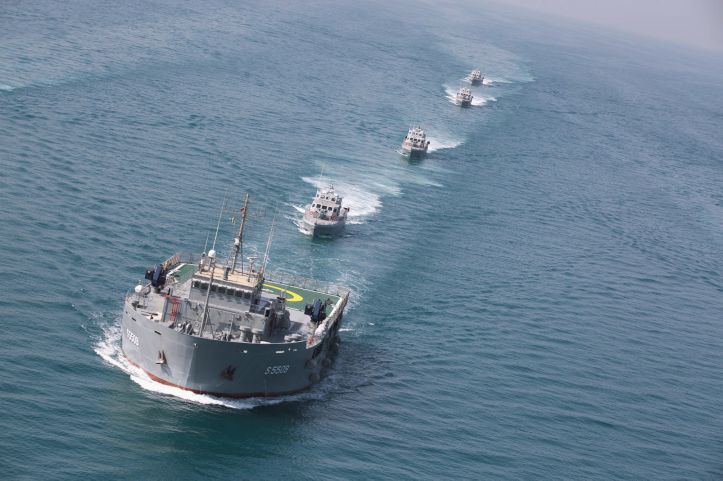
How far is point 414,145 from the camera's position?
148875 mm

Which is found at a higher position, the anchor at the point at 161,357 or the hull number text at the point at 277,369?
the hull number text at the point at 277,369

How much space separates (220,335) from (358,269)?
103ft

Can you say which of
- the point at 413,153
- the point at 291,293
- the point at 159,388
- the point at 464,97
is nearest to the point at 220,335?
the point at 159,388

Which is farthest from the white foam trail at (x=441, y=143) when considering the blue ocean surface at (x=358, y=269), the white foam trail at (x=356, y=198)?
the white foam trail at (x=356, y=198)

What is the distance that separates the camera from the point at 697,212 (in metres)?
154

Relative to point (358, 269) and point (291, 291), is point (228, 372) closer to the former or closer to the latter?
point (291, 291)

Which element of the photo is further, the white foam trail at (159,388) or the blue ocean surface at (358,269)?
the white foam trail at (159,388)

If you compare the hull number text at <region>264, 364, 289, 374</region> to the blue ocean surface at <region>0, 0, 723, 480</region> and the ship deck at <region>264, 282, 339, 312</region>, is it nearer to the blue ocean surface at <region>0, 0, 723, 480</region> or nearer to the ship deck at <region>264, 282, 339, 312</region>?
the blue ocean surface at <region>0, 0, 723, 480</region>

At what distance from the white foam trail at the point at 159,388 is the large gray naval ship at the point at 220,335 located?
1.56ft

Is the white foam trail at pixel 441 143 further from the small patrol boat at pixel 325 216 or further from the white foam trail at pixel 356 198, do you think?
the small patrol boat at pixel 325 216

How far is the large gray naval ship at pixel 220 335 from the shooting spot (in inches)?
2717

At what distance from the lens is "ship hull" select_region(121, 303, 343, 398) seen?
2702 inches

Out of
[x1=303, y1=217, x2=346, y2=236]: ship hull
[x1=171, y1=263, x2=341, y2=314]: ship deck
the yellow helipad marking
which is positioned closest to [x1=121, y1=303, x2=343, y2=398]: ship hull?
[x1=171, y1=263, x2=341, y2=314]: ship deck

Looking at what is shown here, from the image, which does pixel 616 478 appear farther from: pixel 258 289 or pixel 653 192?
pixel 653 192
